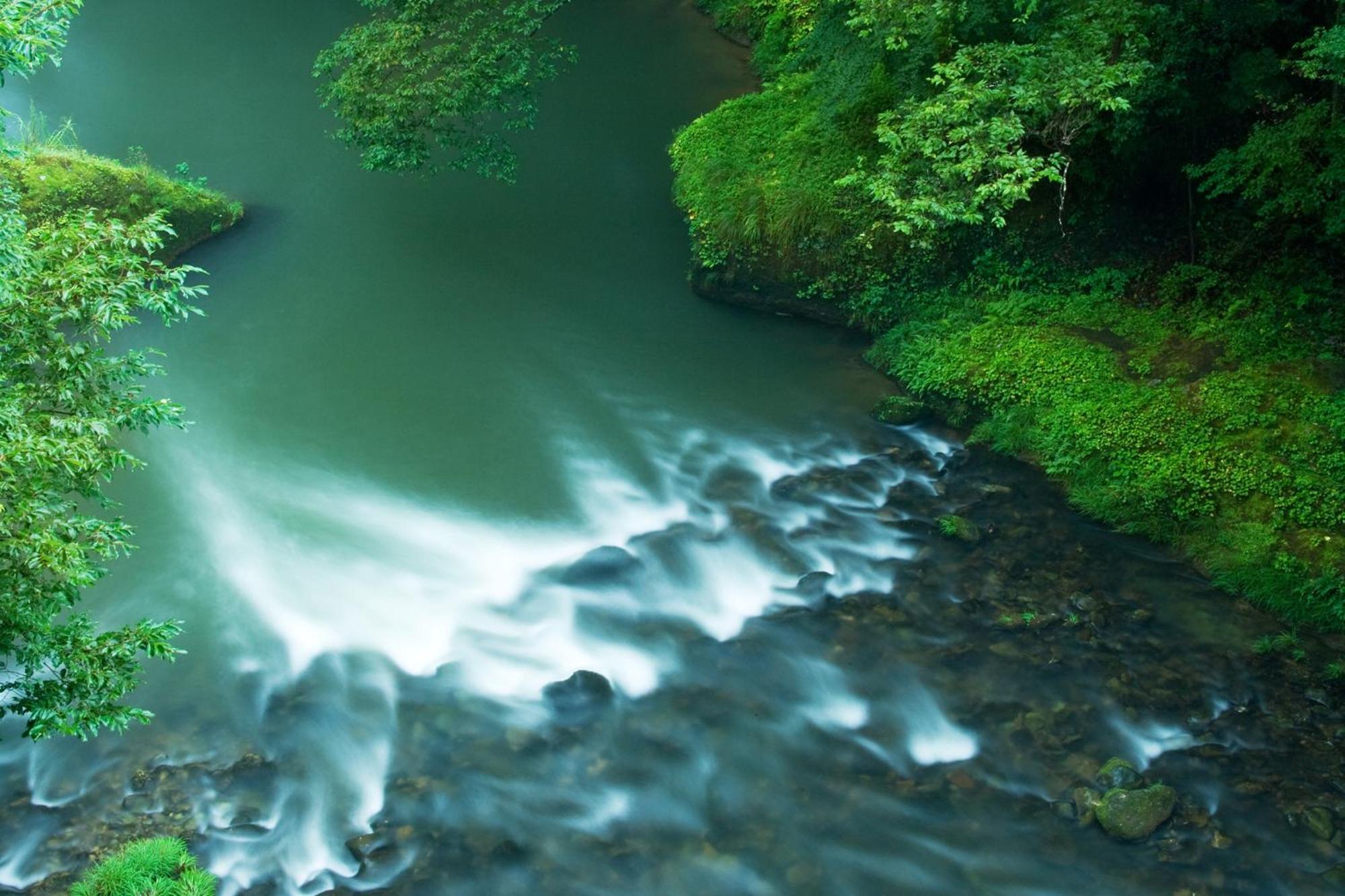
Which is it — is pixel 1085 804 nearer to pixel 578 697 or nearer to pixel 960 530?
pixel 960 530

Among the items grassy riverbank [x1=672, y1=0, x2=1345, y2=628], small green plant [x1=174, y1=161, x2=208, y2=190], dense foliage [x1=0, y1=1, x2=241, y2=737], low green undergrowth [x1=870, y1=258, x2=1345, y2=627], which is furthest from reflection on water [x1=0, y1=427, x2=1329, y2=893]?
small green plant [x1=174, y1=161, x2=208, y2=190]

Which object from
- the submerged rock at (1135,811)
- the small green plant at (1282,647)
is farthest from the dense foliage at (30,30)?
the small green plant at (1282,647)

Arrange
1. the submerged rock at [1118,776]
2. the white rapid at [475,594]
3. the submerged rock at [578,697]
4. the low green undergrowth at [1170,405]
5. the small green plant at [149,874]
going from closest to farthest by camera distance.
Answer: the small green plant at [149,874]
the submerged rock at [1118,776]
the white rapid at [475,594]
the submerged rock at [578,697]
the low green undergrowth at [1170,405]

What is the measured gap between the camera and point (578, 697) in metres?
9.33

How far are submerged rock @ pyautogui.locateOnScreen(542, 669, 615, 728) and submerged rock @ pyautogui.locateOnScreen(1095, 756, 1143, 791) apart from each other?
427cm

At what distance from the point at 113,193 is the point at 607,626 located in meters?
9.81

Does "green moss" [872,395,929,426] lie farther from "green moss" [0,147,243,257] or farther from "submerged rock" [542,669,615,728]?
"green moss" [0,147,243,257]

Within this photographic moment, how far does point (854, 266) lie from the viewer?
12984mm

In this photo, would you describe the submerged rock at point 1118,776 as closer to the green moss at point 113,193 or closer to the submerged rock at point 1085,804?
the submerged rock at point 1085,804

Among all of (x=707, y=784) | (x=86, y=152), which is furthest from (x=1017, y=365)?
(x=86, y=152)

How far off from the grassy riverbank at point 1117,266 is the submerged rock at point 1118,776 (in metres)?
2.52

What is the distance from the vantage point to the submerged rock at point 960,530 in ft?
34.8

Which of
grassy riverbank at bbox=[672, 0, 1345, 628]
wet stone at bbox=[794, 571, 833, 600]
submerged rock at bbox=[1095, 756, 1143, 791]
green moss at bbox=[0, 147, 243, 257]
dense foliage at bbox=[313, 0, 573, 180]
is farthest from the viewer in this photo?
green moss at bbox=[0, 147, 243, 257]

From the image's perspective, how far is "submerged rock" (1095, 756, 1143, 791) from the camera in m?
8.30
